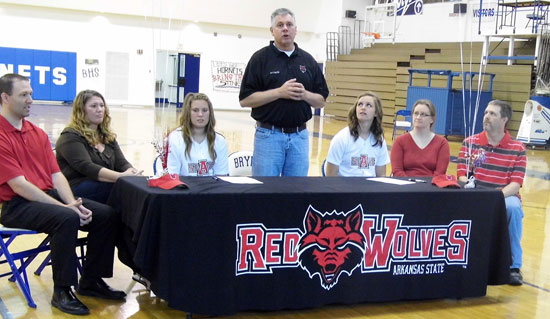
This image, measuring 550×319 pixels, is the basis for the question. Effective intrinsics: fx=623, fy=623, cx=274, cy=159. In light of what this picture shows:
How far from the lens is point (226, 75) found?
22203 millimetres

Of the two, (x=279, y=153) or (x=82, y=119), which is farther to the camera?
(x=279, y=153)

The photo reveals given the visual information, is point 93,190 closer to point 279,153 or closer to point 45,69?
point 279,153

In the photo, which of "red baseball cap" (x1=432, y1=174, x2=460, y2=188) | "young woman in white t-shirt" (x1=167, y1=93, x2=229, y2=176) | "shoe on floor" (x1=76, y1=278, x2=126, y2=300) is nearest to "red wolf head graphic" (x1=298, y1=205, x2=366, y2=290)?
"red baseball cap" (x1=432, y1=174, x2=460, y2=188)

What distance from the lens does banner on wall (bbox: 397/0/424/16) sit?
1877 centimetres

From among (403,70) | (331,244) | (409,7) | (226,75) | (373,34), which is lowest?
(331,244)

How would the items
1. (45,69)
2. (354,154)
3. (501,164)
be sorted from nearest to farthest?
(501,164), (354,154), (45,69)

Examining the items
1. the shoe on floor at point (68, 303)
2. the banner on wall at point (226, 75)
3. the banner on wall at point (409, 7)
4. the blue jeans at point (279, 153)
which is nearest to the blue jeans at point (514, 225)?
the blue jeans at point (279, 153)

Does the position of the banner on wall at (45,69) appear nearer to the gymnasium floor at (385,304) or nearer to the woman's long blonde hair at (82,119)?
the gymnasium floor at (385,304)

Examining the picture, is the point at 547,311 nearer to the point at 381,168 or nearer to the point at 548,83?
the point at 381,168

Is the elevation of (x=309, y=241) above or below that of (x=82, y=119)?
below

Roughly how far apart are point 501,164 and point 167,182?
7.45 ft

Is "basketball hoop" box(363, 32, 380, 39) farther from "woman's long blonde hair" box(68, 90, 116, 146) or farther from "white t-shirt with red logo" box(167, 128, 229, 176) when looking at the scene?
"woman's long blonde hair" box(68, 90, 116, 146)

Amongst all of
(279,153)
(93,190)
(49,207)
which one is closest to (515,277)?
(279,153)

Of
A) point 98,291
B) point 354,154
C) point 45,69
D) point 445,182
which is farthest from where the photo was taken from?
point 45,69
